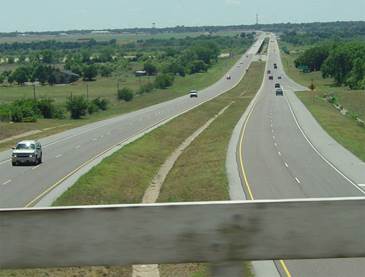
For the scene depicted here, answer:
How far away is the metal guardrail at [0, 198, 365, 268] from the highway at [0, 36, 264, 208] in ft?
78.0

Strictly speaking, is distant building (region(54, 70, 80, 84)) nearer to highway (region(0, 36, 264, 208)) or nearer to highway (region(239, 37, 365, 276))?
highway (region(0, 36, 264, 208))

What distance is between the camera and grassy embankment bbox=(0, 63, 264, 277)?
102ft

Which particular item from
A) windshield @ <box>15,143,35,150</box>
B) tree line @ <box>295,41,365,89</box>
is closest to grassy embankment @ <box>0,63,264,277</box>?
windshield @ <box>15,143,35,150</box>

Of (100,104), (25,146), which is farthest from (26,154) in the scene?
(100,104)

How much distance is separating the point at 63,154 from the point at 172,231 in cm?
4744

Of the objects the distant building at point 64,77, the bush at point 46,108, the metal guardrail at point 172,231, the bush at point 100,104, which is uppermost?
the metal guardrail at point 172,231

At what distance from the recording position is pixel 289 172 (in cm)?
3797

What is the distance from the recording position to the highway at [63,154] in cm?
3266

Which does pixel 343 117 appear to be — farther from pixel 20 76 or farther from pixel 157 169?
pixel 20 76

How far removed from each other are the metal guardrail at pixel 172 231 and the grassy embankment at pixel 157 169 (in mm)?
5894

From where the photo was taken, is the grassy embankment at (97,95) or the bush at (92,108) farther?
the bush at (92,108)

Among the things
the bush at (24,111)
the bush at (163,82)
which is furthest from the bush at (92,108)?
the bush at (163,82)

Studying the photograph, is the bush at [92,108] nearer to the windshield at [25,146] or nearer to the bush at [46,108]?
the bush at [46,108]

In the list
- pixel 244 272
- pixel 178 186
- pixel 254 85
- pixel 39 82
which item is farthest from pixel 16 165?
pixel 39 82
